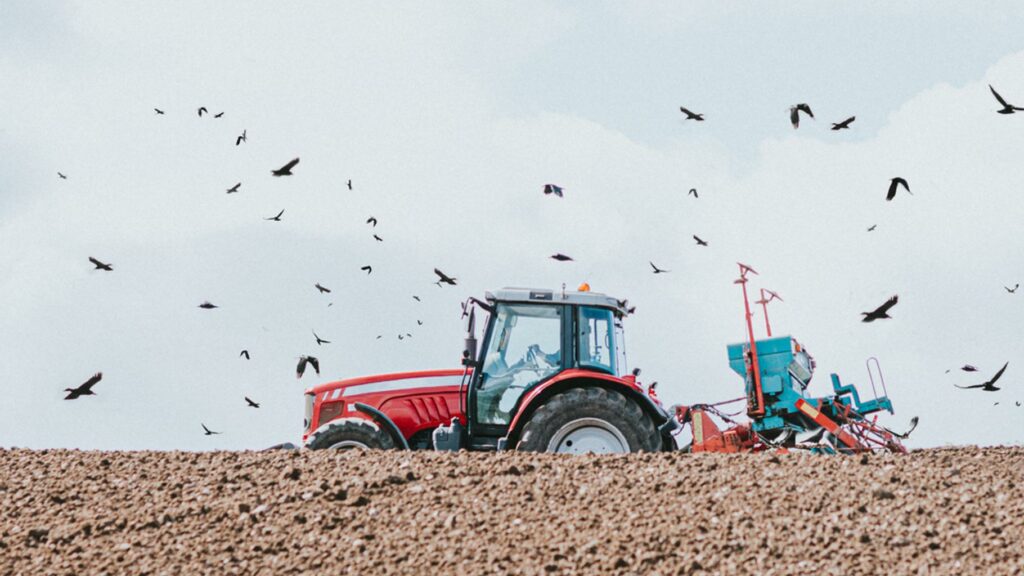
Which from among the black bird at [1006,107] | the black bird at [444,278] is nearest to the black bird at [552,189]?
the black bird at [444,278]

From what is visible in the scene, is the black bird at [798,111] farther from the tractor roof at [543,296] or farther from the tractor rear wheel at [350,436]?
the tractor rear wheel at [350,436]

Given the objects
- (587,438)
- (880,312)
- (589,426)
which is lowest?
(587,438)

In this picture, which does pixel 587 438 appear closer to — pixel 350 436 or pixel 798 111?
pixel 350 436

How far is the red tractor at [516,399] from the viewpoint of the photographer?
8.18 m

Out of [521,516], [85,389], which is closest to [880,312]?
[521,516]

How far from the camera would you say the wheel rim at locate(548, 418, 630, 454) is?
818 cm

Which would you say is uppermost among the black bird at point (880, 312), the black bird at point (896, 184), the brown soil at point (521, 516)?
the black bird at point (896, 184)

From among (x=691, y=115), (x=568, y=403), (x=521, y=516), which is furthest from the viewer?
(x=691, y=115)

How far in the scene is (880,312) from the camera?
824 centimetres

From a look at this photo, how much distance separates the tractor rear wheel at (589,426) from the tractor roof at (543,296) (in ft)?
3.71

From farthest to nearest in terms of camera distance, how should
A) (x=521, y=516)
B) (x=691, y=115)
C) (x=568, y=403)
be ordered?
(x=691, y=115), (x=568, y=403), (x=521, y=516)

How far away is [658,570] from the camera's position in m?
5.42

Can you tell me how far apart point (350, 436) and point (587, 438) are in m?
2.53

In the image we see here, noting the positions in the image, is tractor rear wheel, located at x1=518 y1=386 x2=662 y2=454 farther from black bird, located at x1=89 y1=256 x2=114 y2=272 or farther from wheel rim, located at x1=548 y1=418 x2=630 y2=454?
black bird, located at x1=89 y1=256 x2=114 y2=272
